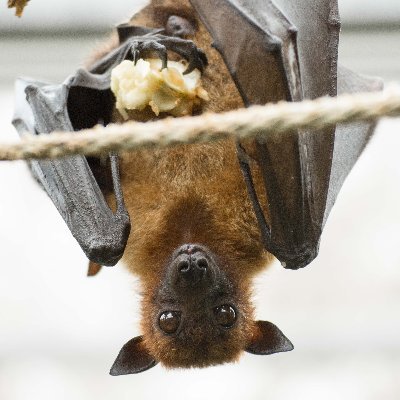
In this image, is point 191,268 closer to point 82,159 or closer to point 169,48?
point 82,159

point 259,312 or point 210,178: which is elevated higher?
point 210,178

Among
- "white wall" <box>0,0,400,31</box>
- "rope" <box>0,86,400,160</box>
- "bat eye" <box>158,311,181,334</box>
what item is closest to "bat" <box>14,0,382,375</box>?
"bat eye" <box>158,311,181,334</box>

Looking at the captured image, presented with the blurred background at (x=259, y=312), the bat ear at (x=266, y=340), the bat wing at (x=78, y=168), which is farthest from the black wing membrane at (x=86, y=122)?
the blurred background at (x=259, y=312)

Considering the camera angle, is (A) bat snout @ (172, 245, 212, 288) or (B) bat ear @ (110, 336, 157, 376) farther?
(B) bat ear @ (110, 336, 157, 376)

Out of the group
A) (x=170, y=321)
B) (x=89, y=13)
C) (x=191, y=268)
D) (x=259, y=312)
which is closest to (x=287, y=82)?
(x=191, y=268)

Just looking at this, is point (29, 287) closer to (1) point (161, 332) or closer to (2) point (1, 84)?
(2) point (1, 84)

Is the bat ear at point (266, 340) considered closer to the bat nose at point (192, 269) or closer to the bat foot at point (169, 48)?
the bat nose at point (192, 269)

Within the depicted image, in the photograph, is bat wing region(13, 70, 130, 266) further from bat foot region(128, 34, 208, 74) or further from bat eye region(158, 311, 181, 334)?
bat eye region(158, 311, 181, 334)
